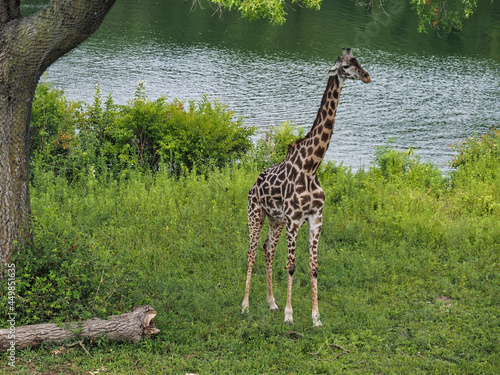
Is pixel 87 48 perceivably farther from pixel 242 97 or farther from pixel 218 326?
pixel 218 326

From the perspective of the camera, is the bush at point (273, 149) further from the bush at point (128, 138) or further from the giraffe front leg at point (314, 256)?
the giraffe front leg at point (314, 256)

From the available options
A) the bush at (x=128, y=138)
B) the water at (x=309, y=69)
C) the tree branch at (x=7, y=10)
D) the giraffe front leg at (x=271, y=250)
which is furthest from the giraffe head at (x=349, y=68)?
the water at (x=309, y=69)

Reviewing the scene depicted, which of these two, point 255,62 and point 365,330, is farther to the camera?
point 255,62

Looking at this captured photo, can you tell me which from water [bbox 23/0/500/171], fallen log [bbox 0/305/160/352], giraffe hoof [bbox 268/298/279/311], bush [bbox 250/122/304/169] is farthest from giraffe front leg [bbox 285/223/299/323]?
water [bbox 23/0/500/171]

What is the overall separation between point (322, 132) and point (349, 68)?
33.8 inches

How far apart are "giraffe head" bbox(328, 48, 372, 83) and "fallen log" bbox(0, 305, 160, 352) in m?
3.74

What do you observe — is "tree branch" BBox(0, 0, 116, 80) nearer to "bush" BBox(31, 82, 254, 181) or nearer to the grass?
the grass

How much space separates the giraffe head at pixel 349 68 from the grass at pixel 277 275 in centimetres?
319

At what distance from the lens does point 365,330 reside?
7.43 meters

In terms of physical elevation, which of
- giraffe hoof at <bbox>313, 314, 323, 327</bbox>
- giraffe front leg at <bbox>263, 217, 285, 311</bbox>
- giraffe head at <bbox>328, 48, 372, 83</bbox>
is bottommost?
giraffe hoof at <bbox>313, 314, 323, 327</bbox>

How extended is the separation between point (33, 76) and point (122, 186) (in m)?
4.74

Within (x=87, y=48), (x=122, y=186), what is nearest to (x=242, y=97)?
(x=87, y=48)

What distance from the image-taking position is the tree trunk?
7004mm

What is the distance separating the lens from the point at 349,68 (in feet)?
22.6
